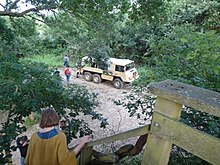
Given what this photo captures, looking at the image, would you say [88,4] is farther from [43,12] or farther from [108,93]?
[108,93]

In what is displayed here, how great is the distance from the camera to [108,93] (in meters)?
12.0

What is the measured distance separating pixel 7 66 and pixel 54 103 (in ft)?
2.61

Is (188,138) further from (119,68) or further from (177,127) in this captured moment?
(119,68)

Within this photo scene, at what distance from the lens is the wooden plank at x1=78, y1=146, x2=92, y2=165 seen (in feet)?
8.08

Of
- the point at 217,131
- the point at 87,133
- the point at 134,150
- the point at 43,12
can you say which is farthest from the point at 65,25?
the point at 217,131

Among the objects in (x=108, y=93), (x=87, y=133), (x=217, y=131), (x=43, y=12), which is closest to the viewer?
(x=217, y=131)

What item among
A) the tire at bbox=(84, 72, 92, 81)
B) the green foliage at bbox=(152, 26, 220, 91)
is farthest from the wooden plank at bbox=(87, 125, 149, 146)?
the tire at bbox=(84, 72, 92, 81)

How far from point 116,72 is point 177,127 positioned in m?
10.9

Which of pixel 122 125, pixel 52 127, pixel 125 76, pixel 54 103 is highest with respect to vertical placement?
Result: pixel 52 127

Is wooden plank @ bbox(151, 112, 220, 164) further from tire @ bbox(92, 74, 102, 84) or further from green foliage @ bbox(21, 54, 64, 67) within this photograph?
green foliage @ bbox(21, 54, 64, 67)

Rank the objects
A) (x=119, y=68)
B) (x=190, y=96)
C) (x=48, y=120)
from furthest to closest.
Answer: (x=119, y=68) < (x=48, y=120) < (x=190, y=96)

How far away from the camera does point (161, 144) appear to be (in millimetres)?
1503

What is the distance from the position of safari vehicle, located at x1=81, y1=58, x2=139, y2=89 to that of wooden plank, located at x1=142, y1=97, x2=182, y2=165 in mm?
10483

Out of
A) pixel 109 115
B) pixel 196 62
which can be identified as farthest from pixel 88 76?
pixel 196 62
